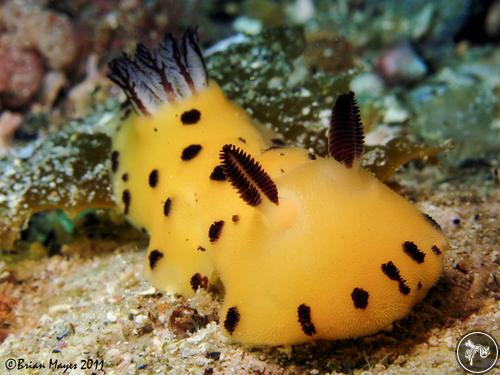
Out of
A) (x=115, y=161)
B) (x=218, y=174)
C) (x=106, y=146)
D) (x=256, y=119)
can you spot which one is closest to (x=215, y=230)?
(x=218, y=174)

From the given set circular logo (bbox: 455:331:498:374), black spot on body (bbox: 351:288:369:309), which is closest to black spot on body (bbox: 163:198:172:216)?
black spot on body (bbox: 351:288:369:309)

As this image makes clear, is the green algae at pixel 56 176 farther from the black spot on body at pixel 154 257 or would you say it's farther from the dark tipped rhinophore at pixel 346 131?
the dark tipped rhinophore at pixel 346 131

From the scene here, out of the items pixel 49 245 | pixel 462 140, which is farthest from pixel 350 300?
pixel 462 140

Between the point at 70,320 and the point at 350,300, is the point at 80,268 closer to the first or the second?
the point at 70,320

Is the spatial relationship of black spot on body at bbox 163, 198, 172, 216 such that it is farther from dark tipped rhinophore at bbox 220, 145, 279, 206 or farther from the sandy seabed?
dark tipped rhinophore at bbox 220, 145, 279, 206

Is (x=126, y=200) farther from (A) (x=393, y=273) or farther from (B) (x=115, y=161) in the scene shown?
(A) (x=393, y=273)

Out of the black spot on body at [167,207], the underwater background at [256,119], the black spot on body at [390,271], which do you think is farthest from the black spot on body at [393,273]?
the black spot on body at [167,207]
